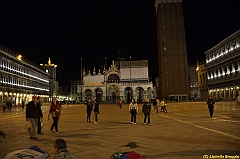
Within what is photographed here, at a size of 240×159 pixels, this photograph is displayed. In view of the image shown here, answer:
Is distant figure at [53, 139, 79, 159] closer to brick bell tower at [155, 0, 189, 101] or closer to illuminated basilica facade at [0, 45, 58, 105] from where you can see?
illuminated basilica facade at [0, 45, 58, 105]

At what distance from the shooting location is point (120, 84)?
74750mm

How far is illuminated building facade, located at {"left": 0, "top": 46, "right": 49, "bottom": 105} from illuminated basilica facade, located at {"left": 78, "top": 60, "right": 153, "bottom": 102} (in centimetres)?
1616

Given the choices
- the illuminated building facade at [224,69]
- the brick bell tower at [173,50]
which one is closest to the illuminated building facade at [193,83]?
the illuminated building facade at [224,69]

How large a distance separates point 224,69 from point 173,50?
47.7ft

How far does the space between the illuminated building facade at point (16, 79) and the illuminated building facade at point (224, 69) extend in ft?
176

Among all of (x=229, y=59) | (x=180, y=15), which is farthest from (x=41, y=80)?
(x=229, y=59)

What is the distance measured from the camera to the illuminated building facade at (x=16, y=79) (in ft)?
162

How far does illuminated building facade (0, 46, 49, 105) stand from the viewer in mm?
49344

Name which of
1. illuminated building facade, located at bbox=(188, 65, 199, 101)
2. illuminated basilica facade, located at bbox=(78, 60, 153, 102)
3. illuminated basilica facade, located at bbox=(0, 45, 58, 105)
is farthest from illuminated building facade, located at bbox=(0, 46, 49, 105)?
illuminated building facade, located at bbox=(188, 65, 199, 101)

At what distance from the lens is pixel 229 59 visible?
5384cm

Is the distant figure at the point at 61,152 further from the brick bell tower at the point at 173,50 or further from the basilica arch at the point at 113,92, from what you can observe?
the basilica arch at the point at 113,92

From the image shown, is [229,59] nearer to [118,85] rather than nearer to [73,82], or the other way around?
[118,85]

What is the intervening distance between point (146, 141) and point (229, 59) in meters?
53.9

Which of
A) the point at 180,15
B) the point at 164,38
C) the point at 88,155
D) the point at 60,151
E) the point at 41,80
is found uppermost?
the point at 180,15
